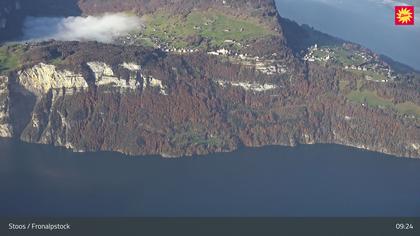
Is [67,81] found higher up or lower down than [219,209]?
higher up

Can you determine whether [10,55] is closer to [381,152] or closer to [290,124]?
[290,124]

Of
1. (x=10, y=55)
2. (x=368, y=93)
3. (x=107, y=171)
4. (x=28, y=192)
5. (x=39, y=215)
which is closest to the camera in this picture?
(x=39, y=215)

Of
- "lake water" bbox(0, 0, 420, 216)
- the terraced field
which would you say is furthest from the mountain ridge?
"lake water" bbox(0, 0, 420, 216)

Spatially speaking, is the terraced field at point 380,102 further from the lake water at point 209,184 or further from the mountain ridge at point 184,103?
the lake water at point 209,184

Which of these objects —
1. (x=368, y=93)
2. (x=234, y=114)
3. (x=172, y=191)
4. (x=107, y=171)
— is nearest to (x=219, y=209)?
(x=172, y=191)

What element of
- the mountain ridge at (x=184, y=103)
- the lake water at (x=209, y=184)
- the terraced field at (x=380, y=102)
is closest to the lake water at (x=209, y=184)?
the lake water at (x=209, y=184)

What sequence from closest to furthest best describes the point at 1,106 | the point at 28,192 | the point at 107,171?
the point at 28,192, the point at 107,171, the point at 1,106

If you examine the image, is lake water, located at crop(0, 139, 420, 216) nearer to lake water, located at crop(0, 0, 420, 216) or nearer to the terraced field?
lake water, located at crop(0, 0, 420, 216)

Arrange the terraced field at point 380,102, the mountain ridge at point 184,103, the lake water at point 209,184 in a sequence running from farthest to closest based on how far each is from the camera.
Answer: the terraced field at point 380,102 < the mountain ridge at point 184,103 < the lake water at point 209,184

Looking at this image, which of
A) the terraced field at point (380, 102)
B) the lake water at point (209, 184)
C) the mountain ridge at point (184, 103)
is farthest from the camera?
the terraced field at point (380, 102)
